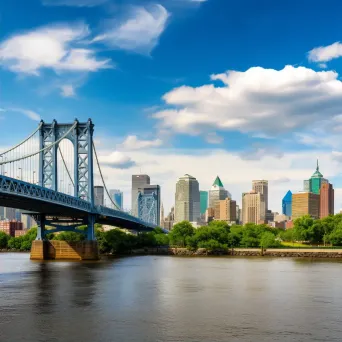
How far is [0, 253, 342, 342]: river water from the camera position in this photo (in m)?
26.8

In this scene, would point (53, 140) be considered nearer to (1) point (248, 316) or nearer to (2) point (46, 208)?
(2) point (46, 208)

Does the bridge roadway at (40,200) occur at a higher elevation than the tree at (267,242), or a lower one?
higher

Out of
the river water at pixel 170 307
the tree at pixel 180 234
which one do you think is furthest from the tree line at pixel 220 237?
the river water at pixel 170 307

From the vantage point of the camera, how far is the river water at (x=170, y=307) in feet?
87.8

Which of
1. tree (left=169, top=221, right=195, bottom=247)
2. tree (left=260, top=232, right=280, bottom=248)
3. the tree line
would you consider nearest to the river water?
tree (left=260, top=232, right=280, bottom=248)

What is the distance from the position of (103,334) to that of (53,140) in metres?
59.1

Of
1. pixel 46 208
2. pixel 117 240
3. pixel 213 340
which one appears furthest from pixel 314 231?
pixel 213 340

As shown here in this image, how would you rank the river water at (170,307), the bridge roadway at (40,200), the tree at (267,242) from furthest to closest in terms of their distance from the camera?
the tree at (267,242) < the bridge roadway at (40,200) < the river water at (170,307)

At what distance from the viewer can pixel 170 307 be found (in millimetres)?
34250

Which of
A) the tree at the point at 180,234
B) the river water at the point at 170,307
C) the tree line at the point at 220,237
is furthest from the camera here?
the tree at the point at 180,234

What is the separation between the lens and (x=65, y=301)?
36688 mm

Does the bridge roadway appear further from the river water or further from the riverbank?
the riverbank

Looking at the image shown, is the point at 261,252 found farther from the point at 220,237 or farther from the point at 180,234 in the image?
the point at 180,234

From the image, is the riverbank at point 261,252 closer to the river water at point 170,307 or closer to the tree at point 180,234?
the tree at point 180,234
